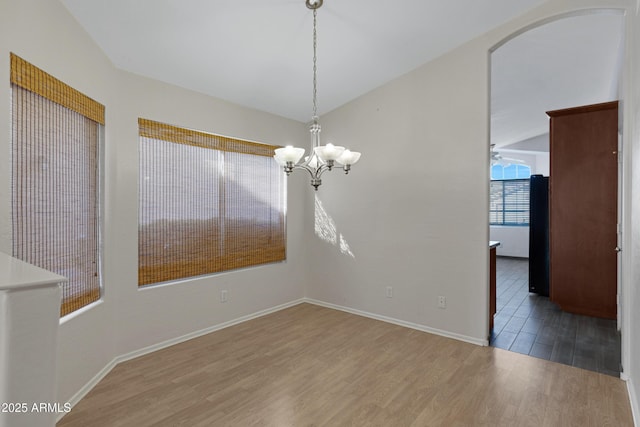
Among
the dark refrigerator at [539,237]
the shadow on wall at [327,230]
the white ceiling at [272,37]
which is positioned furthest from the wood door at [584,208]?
the shadow on wall at [327,230]

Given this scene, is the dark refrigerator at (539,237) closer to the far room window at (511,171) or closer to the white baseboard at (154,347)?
the white baseboard at (154,347)

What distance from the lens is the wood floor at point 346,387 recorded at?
81.4 inches

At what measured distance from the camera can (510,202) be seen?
8.84 m

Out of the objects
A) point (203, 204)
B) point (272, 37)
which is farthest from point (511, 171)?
point (203, 204)

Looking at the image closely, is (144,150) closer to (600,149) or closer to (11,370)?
(11,370)

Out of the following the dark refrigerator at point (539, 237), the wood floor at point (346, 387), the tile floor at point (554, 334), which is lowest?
the wood floor at point (346, 387)

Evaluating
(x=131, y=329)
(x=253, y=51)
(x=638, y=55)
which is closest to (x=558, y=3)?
(x=638, y=55)

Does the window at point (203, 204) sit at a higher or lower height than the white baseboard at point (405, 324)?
higher

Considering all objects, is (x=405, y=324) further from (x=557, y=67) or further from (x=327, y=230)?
(x=557, y=67)

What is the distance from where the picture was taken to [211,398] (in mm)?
2289

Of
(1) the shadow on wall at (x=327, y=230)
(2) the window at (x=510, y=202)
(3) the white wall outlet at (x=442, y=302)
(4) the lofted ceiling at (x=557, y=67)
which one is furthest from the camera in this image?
(2) the window at (x=510, y=202)

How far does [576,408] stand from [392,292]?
190 centimetres

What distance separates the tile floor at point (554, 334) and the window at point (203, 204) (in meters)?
2.78

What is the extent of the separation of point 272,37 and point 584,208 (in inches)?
160
